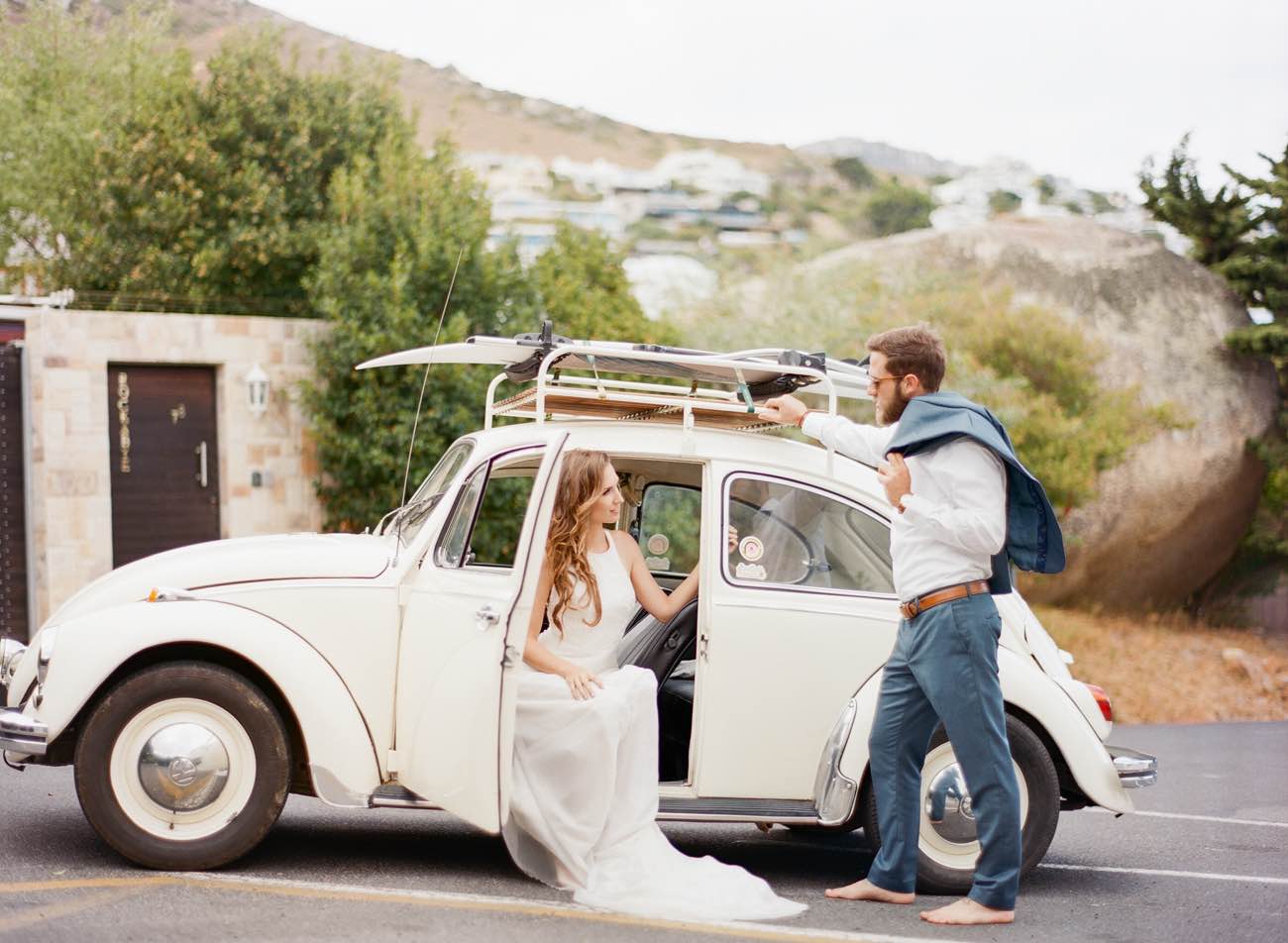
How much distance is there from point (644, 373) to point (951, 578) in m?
1.51

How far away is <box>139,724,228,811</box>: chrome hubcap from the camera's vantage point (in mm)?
5727

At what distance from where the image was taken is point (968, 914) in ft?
18.2

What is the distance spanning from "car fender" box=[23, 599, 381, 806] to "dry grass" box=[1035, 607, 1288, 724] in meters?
14.0

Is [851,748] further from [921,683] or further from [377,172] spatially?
[377,172]

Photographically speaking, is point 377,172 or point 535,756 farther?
point 377,172

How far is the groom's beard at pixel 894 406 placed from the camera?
18.8 feet

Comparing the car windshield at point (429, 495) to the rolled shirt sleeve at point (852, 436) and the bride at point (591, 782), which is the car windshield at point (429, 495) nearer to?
the bride at point (591, 782)

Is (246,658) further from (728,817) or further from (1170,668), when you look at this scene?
(1170,668)

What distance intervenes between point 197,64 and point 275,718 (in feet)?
70.0

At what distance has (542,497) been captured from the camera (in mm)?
5586

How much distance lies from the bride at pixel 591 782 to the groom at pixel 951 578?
0.75 m

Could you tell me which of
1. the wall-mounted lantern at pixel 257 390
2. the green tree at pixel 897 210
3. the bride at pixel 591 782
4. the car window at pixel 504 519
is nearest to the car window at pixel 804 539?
the bride at pixel 591 782

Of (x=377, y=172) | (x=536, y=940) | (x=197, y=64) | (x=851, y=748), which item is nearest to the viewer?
(x=536, y=940)

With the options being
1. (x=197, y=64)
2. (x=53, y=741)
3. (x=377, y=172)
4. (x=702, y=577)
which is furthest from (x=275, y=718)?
(x=197, y=64)
